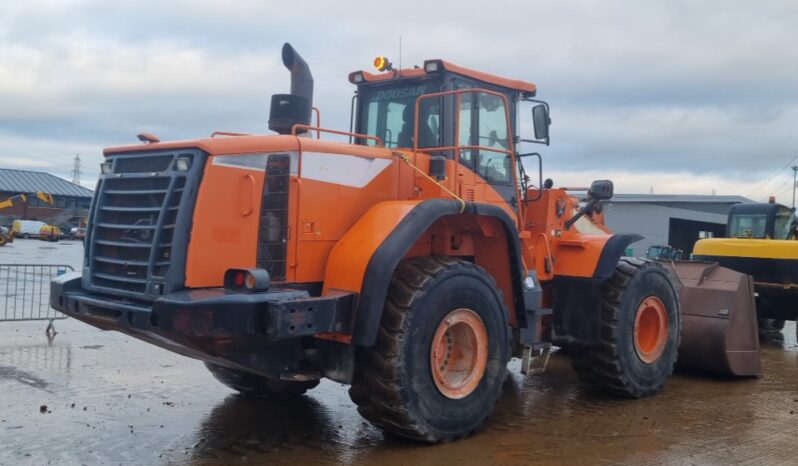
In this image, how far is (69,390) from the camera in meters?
7.00

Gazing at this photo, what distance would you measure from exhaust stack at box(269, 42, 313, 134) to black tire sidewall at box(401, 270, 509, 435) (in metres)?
1.87

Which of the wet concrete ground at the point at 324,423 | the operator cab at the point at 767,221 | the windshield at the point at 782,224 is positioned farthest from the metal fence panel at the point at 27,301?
the windshield at the point at 782,224

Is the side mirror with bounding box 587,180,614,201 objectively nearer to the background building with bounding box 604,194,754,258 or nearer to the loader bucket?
the loader bucket

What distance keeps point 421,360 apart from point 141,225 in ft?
7.20

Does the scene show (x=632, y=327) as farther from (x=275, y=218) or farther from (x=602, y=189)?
(x=275, y=218)

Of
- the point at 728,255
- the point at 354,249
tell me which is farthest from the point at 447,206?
the point at 728,255

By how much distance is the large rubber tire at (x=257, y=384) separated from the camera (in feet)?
22.2

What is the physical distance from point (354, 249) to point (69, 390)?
347cm

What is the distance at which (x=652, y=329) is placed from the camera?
7879 mm

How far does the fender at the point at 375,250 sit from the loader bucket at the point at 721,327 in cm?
410

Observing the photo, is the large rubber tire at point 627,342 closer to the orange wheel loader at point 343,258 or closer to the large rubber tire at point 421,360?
the orange wheel loader at point 343,258

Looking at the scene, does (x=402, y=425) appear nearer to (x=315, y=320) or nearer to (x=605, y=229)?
(x=315, y=320)

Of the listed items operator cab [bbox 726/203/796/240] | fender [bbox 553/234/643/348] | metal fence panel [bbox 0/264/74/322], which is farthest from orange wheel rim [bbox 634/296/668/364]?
metal fence panel [bbox 0/264/74/322]

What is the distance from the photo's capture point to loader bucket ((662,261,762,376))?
841 cm
